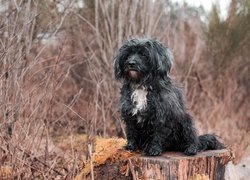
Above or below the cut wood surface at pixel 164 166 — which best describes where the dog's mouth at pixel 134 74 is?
above

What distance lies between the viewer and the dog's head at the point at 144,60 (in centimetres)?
431

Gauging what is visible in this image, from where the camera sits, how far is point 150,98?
4402 mm

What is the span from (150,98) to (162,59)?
13.5 inches

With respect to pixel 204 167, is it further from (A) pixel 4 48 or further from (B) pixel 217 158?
(A) pixel 4 48

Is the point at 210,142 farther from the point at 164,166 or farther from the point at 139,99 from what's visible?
the point at 139,99

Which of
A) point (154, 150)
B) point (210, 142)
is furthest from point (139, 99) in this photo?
point (210, 142)

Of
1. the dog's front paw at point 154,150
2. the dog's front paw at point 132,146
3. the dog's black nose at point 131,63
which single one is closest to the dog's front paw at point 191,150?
the dog's front paw at point 154,150

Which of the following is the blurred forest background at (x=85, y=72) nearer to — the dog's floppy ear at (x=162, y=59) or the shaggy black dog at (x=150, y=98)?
the shaggy black dog at (x=150, y=98)

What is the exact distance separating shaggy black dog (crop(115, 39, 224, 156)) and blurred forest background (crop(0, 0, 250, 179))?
624 millimetres

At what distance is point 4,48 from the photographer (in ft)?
15.3

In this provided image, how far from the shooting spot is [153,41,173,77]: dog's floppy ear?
4355 millimetres

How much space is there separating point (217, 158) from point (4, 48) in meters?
2.13

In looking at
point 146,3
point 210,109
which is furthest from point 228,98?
point 146,3

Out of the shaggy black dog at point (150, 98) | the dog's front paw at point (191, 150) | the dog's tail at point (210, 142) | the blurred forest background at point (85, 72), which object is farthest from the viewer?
the blurred forest background at point (85, 72)
